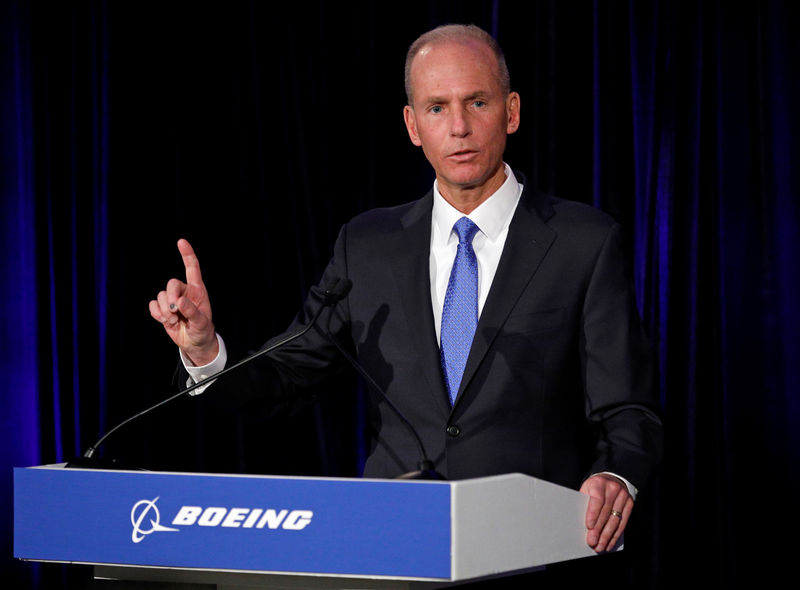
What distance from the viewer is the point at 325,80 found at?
3631 mm

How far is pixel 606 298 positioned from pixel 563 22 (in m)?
1.49

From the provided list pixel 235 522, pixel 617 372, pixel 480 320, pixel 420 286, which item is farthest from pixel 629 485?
pixel 235 522

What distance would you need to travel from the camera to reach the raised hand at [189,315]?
1.85 meters

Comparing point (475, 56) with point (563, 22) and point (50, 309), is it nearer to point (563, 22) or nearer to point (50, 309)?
point (563, 22)

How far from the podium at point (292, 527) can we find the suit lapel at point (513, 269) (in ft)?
1.50

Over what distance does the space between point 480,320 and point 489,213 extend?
266 mm

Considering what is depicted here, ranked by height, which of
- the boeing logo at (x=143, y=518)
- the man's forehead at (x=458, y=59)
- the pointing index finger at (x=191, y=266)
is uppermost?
the man's forehead at (x=458, y=59)

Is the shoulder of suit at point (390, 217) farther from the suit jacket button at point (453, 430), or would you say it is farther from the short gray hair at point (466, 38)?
the suit jacket button at point (453, 430)

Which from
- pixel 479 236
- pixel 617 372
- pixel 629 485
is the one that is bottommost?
pixel 629 485

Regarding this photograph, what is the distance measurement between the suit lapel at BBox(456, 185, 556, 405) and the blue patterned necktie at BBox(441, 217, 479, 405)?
0.04 metres

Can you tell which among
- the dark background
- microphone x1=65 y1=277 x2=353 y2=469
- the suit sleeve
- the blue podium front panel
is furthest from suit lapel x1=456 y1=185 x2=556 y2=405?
the dark background

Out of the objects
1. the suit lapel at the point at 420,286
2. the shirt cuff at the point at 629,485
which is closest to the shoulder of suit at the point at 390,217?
the suit lapel at the point at 420,286

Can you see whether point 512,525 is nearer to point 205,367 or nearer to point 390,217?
point 205,367

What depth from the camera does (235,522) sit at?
146 centimetres
